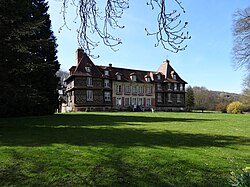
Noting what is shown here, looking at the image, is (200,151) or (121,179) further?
(200,151)

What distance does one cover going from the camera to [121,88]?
5184cm

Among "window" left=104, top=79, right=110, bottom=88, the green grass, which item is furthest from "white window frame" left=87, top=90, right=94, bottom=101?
the green grass

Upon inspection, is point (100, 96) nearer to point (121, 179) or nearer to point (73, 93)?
point (73, 93)

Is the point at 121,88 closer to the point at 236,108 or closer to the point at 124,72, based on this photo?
the point at 124,72

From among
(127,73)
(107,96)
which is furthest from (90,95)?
(127,73)

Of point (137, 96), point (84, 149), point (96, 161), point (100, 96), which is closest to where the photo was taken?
point (96, 161)

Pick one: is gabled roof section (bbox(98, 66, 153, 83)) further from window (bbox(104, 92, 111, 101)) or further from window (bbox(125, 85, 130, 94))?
window (bbox(104, 92, 111, 101))

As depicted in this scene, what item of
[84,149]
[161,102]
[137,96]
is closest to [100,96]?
[137,96]

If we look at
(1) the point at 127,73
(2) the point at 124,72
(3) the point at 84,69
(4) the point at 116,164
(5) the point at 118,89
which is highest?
(2) the point at 124,72

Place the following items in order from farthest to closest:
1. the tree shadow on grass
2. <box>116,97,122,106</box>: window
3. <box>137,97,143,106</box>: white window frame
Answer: <box>137,97,143,106</box>: white window frame, <box>116,97,122,106</box>: window, the tree shadow on grass

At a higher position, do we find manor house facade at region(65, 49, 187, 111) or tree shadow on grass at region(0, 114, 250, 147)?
manor house facade at region(65, 49, 187, 111)

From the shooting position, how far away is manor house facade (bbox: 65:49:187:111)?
45406 millimetres

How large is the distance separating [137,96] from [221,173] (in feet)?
159

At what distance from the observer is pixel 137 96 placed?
178 feet
